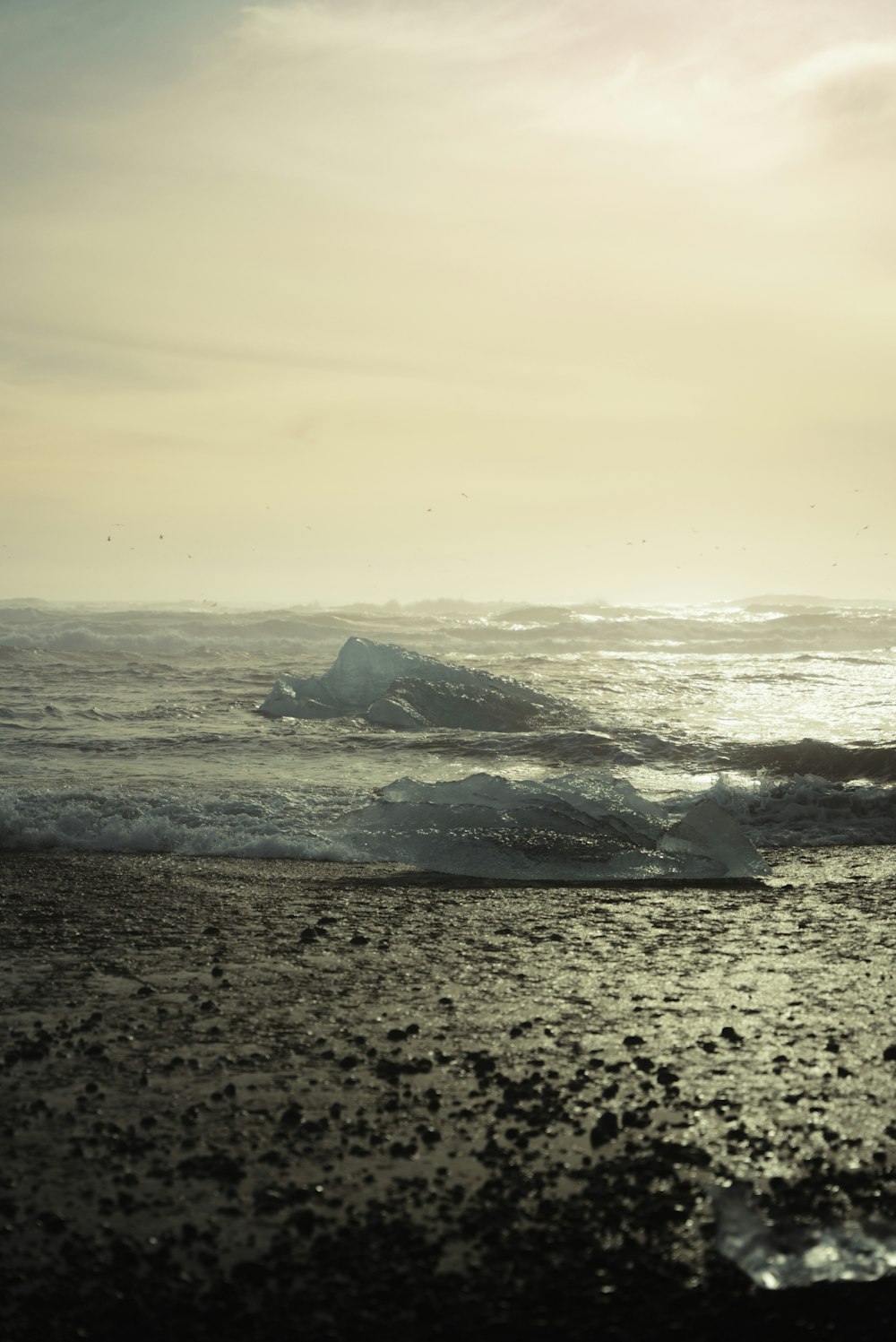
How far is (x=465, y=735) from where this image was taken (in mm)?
16125

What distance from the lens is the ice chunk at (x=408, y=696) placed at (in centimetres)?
1777

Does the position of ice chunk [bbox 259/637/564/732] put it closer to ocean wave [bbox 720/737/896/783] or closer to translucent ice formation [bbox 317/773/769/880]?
ocean wave [bbox 720/737/896/783]

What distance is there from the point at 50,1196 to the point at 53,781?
8.18m

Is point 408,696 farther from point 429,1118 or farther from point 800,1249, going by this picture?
point 800,1249

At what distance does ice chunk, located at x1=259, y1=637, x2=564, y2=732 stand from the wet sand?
11197mm

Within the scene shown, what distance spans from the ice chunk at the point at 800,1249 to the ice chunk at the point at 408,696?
13.9 meters

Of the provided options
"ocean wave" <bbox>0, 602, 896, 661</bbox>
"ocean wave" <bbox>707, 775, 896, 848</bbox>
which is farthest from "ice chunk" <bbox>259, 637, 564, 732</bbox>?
"ocean wave" <bbox>0, 602, 896, 661</bbox>

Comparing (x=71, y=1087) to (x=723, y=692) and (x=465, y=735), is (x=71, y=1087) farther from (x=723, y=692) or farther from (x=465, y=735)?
(x=723, y=692)

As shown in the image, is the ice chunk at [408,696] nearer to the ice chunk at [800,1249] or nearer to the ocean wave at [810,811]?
the ocean wave at [810,811]

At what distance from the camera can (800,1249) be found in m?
3.04

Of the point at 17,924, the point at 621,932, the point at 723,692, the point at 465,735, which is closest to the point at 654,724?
the point at 465,735

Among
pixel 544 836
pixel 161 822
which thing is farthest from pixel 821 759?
pixel 161 822

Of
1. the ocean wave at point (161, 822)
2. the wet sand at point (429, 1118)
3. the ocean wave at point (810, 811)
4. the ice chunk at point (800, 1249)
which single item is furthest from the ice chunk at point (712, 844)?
the ice chunk at point (800, 1249)

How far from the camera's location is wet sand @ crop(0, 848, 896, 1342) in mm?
2840
